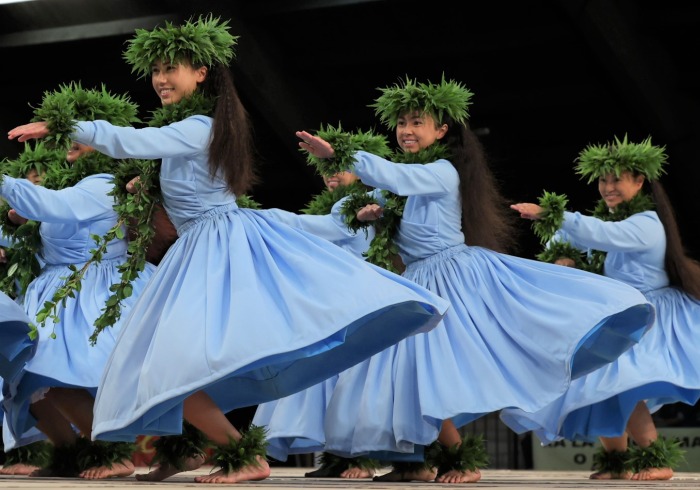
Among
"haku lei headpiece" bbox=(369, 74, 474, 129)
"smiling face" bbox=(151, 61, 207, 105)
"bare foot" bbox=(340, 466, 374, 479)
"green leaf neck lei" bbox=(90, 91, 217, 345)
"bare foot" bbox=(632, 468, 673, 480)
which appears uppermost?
"haku lei headpiece" bbox=(369, 74, 474, 129)

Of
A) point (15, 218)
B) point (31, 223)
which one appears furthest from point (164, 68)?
point (15, 218)

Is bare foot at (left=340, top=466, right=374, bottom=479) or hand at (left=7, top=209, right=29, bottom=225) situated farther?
hand at (left=7, top=209, right=29, bottom=225)

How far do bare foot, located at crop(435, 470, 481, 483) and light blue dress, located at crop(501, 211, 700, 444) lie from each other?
21.7 inches

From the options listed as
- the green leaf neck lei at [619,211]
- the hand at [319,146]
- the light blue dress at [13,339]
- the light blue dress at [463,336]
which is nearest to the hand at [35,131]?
the light blue dress at [13,339]

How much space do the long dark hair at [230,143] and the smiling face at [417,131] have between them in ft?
2.68

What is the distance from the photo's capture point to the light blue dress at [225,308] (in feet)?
11.0

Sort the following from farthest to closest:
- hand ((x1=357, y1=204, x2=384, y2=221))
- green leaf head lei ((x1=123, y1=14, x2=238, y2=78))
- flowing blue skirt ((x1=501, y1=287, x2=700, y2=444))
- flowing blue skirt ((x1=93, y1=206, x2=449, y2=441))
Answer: flowing blue skirt ((x1=501, y1=287, x2=700, y2=444)) < hand ((x1=357, y1=204, x2=384, y2=221)) < green leaf head lei ((x1=123, y1=14, x2=238, y2=78)) < flowing blue skirt ((x1=93, y1=206, x2=449, y2=441))

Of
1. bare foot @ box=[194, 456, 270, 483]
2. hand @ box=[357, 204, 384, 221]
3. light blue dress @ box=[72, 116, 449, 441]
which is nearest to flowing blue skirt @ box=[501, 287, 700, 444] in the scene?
hand @ box=[357, 204, 384, 221]

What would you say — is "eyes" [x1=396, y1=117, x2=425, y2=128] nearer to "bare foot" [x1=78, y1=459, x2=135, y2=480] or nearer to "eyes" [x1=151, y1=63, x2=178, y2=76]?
"eyes" [x1=151, y1=63, x2=178, y2=76]

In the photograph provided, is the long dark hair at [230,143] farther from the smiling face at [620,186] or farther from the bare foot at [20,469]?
the smiling face at [620,186]

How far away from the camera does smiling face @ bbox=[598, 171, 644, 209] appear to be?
530 cm

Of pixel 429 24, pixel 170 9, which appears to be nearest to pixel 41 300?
pixel 170 9

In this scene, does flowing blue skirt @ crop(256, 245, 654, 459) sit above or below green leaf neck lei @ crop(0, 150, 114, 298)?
below

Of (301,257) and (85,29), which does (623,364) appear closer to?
(301,257)
